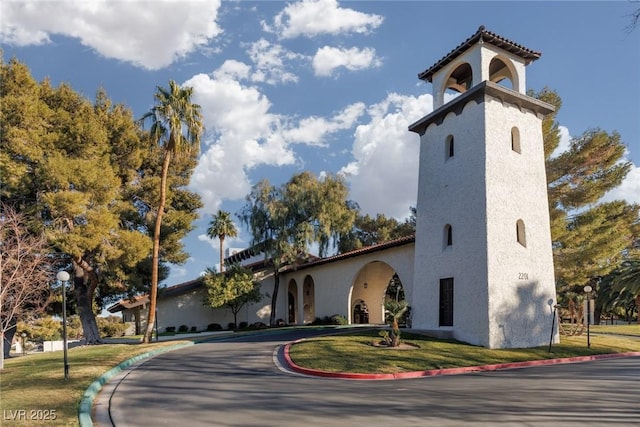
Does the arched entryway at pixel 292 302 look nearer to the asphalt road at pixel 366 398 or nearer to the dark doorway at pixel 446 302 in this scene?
the dark doorway at pixel 446 302

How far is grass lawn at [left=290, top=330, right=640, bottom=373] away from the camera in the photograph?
1437cm

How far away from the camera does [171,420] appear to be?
8.48 meters

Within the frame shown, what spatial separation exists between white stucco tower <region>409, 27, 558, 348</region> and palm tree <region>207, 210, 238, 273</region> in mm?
34698

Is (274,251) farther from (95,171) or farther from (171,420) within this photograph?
(171,420)

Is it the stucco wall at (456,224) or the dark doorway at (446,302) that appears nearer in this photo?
the stucco wall at (456,224)

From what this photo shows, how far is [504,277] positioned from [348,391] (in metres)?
10.0

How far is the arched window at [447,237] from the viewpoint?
20.5 metres

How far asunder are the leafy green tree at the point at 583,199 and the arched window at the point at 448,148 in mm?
7508

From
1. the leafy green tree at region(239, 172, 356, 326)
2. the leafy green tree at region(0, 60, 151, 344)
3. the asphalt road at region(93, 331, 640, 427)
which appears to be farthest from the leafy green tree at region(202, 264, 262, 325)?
the asphalt road at region(93, 331, 640, 427)

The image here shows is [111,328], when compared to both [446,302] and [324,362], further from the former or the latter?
[324,362]

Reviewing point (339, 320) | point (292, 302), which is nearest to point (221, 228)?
point (292, 302)

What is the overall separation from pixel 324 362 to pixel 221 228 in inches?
1582

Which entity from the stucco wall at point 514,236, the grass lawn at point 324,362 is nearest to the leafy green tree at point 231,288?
the grass lawn at point 324,362

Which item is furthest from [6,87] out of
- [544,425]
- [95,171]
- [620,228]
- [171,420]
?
[620,228]
